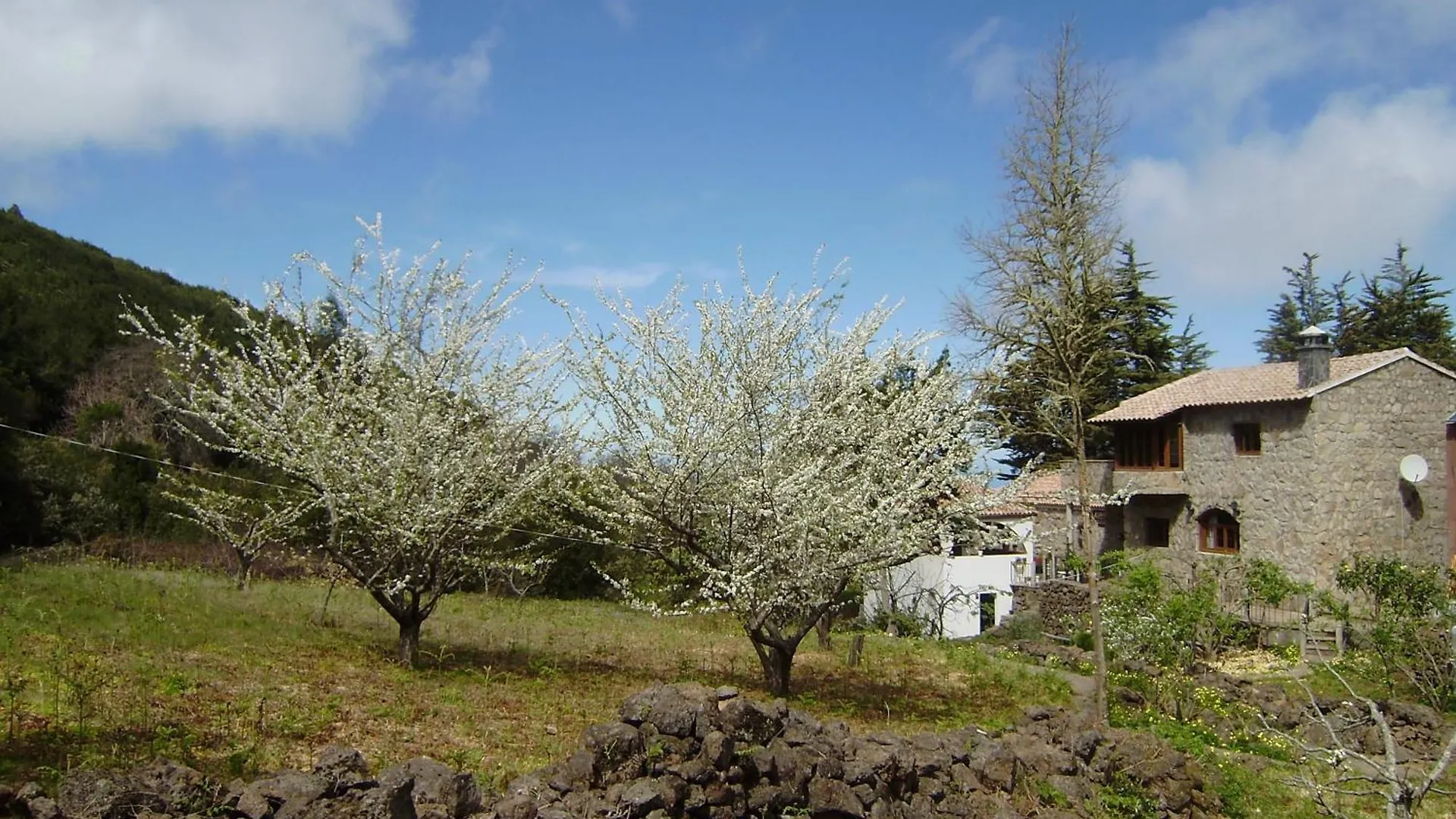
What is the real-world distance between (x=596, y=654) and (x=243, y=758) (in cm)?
672

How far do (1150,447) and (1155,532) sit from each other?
245 centimetres

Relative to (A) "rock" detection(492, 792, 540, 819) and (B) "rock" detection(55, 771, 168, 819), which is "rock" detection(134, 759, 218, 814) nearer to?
(B) "rock" detection(55, 771, 168, 819)

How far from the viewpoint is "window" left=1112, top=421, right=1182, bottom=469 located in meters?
26.7

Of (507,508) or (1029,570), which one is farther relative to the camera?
(1029,570)

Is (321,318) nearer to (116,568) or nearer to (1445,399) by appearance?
(116,568)

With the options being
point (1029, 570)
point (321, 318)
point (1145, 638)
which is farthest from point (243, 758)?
point (1029, 570)

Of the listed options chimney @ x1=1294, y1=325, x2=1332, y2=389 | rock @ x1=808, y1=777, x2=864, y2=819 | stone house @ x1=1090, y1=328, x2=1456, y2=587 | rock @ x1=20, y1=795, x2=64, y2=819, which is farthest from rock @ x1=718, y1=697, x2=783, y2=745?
chimney @ x1=1294, y1=325, x2=1332, y2=389

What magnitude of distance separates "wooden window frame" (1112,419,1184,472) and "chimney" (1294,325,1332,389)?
368 centimetres

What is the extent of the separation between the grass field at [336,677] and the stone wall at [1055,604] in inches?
191

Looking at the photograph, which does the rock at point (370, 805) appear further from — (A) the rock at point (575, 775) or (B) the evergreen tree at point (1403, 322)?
(B) the evergreen tree at point (1403, 322)

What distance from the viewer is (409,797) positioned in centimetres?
525

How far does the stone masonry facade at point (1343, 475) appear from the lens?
2252 cm

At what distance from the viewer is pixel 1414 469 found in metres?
22.5

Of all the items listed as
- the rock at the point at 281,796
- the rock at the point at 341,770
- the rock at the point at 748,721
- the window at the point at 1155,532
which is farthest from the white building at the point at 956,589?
the rock at the point at 281,796
